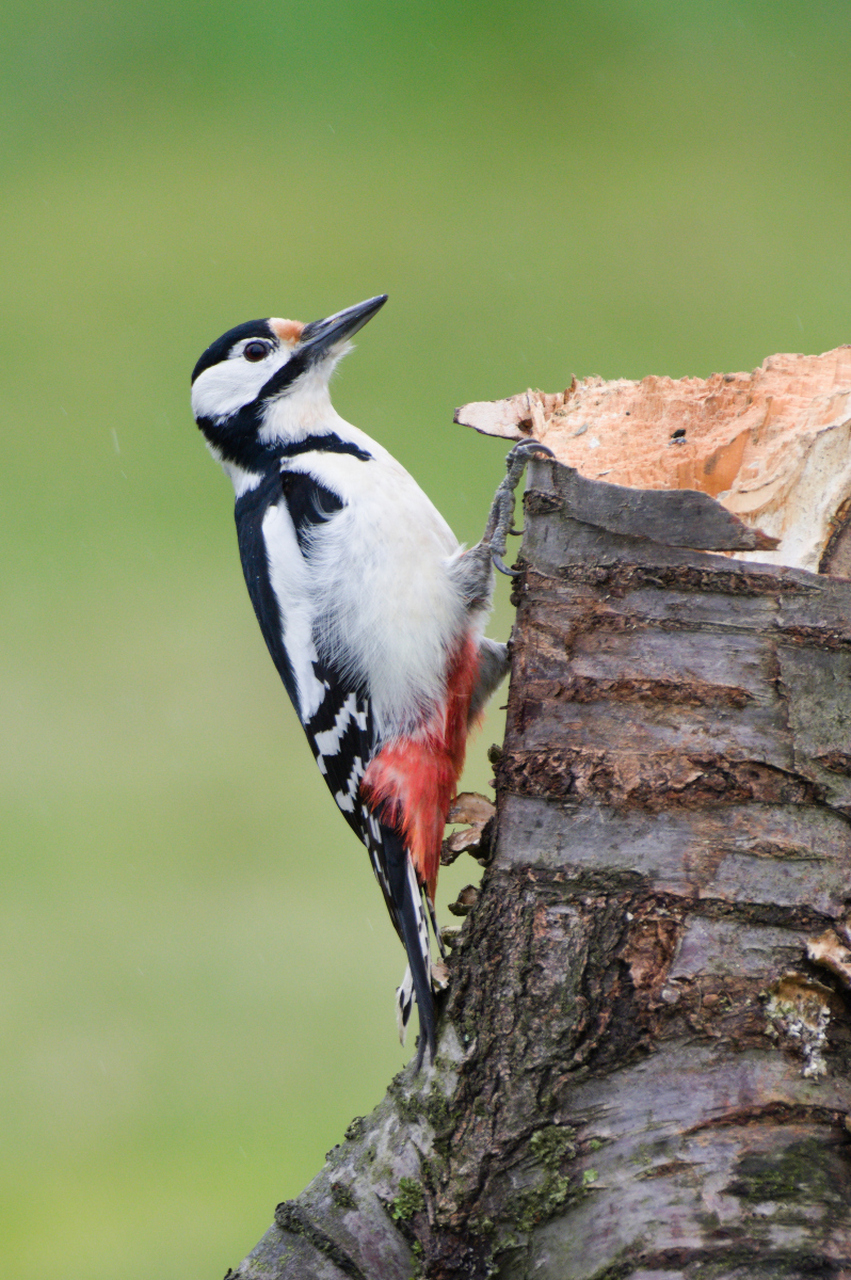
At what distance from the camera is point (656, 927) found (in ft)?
3.87

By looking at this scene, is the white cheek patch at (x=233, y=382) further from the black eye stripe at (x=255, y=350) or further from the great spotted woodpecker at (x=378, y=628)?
the great spotted woodpecker at (x=378, y=628)

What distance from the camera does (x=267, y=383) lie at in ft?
7.07

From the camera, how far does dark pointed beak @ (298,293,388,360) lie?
219 centimetres

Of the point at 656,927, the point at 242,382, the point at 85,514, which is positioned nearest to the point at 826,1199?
the point at 656,927

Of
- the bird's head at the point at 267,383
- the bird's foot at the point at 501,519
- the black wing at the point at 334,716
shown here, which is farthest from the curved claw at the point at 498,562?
the bird's head at the point at 267,383

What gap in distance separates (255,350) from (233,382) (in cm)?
7

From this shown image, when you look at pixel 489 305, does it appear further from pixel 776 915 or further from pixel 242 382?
pixel 776 915

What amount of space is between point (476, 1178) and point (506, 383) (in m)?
5.29

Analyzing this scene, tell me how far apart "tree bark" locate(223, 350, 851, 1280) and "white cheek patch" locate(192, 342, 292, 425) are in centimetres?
101

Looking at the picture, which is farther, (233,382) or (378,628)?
(233,382)

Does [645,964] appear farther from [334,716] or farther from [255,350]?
[255,350]

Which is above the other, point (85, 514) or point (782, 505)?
point (85, 514)

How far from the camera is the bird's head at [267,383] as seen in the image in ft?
7.03

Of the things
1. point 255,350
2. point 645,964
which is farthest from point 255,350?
point 645,964
